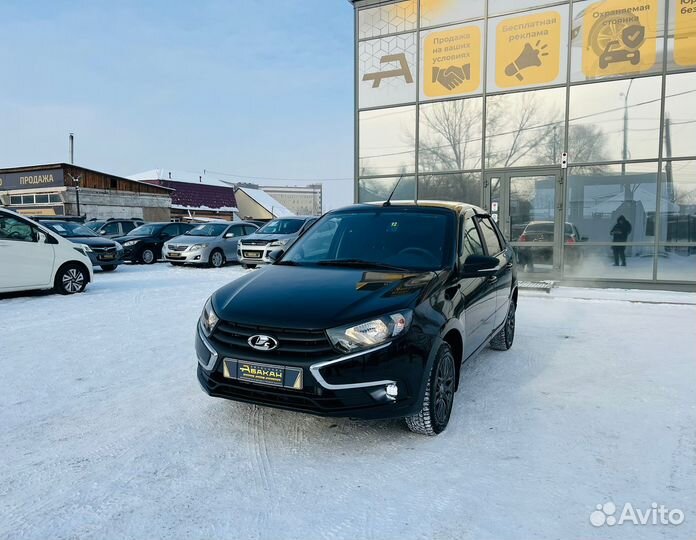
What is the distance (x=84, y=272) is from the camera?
9.42m

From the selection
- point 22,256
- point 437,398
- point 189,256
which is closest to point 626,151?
point 437,398

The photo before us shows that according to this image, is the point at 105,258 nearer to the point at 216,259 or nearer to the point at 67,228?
the point at 67,228

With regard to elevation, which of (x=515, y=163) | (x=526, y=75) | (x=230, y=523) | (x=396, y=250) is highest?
(x=526, y=75)

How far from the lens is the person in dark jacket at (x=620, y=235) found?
10.5m

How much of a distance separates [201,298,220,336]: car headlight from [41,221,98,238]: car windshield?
11740 mm

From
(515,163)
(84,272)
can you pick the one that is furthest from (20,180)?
(515,163)

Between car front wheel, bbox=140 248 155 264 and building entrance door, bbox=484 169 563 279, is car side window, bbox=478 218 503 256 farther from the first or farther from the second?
car front wheel, bbox=140 248 155 264

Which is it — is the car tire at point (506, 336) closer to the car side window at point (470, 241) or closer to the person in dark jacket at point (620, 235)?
the car side window at point (470, 241)

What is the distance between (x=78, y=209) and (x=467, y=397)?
3690 cm

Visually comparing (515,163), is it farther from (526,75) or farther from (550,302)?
(550,302)

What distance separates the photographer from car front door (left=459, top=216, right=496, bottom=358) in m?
3.87

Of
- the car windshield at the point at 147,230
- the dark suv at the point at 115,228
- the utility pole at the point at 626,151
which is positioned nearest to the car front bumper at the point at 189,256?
the car windshield at the point at 147,230

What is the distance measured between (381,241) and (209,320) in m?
1.59

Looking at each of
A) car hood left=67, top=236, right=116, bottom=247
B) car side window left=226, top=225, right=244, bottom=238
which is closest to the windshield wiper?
car hood left=67, top=236, right=116, bottom=247
